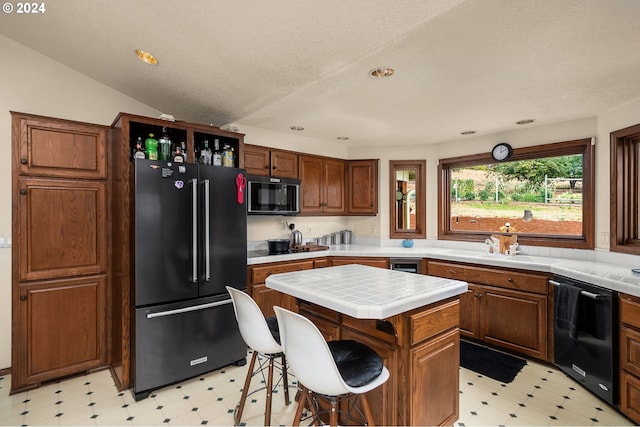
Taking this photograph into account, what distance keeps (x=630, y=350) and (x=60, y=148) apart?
441 cm

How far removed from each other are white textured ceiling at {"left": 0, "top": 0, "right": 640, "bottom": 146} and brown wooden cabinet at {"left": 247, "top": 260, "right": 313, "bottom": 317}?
5.30ft

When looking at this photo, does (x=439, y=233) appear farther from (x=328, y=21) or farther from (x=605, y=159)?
(x=328, y=21)

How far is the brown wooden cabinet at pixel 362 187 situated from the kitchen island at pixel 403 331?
2.55 metres

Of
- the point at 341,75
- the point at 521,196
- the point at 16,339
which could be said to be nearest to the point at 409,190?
the point at 521,196

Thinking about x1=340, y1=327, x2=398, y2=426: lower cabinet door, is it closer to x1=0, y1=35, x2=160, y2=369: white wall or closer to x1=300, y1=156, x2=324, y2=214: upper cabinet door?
x1=300, y1=156, x2=324, y2=214: upper cabinet door

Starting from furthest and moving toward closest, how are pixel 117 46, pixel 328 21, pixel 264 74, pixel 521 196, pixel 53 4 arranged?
pixel 521 196 → pixel 264 74 → pixel 117 46 → pixel 53 4 → pixel 328 21

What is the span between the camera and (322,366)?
1.30m

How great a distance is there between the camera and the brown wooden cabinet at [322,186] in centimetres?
407

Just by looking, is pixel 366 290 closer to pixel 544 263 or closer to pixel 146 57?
pixel 544 263

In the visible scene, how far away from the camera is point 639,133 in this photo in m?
A: 2.71

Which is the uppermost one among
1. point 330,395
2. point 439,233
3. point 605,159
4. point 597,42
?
point 597,42

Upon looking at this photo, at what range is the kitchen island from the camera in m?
1.57

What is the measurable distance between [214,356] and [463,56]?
296 centimetres

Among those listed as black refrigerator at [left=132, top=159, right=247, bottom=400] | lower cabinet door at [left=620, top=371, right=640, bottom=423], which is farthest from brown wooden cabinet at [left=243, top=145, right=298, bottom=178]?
lower cabinet door at [left=620, top=371, right=640, bottom=423]
